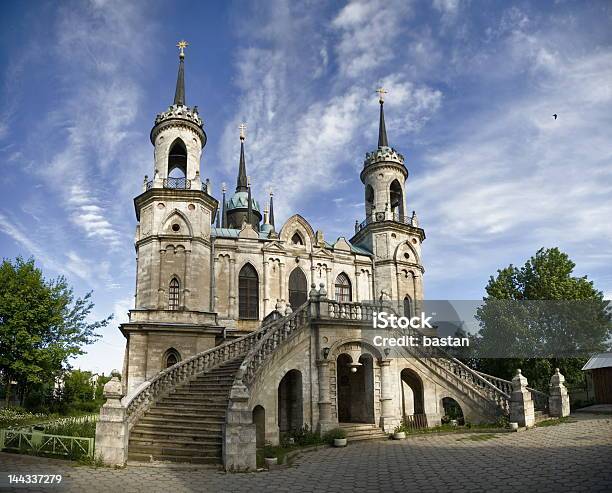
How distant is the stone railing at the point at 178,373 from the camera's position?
1637cm

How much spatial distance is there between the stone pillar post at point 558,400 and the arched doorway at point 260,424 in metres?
14.8

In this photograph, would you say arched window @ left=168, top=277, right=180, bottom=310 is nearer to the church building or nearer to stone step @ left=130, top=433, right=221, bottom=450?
the church building

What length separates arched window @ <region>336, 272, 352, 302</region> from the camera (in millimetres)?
31661

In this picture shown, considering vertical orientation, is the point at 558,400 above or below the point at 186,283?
below

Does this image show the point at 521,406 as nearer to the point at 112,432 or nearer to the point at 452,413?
the point at 452,413

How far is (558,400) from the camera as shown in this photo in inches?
924

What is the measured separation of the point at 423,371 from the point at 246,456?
10.8m

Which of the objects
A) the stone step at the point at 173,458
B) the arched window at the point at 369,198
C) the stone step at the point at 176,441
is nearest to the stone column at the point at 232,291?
the arched window at the point at 369,198

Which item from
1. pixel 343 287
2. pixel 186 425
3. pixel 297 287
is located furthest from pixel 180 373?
pixel 343 287

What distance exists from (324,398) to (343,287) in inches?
532

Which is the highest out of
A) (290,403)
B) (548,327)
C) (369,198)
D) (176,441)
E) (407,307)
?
(369,198)

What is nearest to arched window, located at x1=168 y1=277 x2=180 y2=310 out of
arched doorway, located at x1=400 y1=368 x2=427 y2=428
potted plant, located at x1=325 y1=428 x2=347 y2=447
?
potted plant, located at x1=325 y1=428 x2=347 y2=447

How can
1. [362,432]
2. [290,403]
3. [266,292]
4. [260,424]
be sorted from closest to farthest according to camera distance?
[260,424] → [362,432] → [290,403] → [266,292]

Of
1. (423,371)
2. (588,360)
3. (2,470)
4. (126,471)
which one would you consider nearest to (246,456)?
(126,471)
